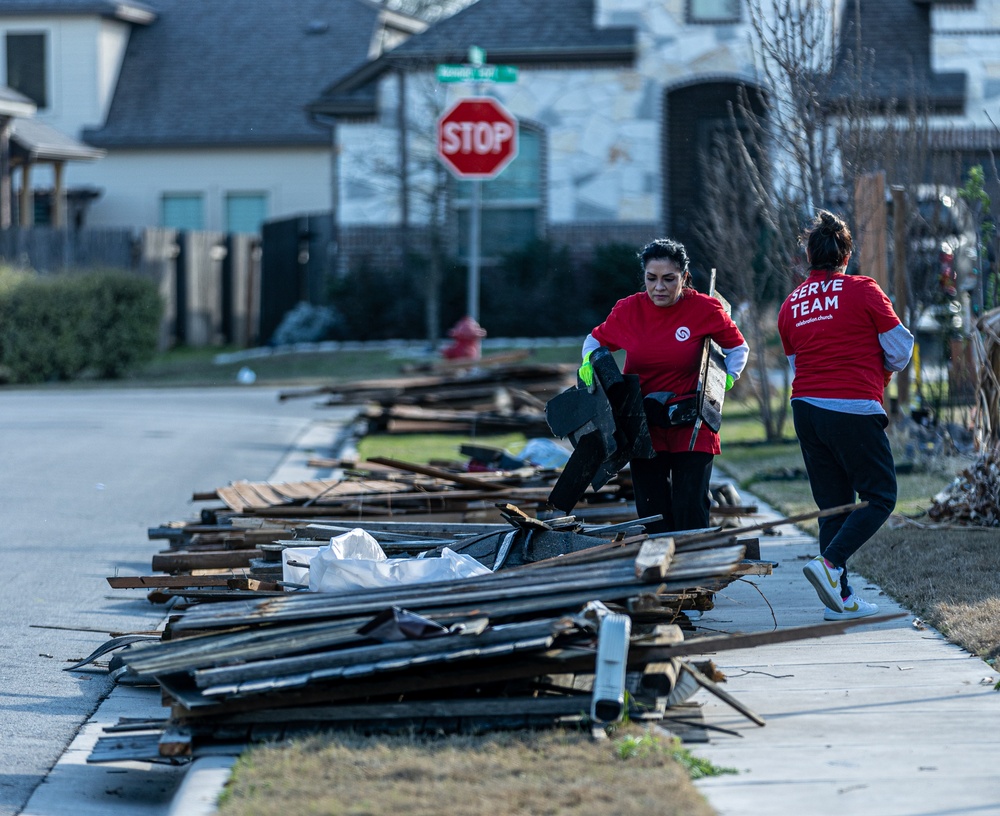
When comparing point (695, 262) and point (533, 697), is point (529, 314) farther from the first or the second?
point (533, 697)

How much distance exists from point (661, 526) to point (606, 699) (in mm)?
2583

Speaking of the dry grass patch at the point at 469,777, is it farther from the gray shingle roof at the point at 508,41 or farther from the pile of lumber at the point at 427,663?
the gray shingle roof at the point at 508,41

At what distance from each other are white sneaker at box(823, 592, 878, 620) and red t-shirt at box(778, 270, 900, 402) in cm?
100

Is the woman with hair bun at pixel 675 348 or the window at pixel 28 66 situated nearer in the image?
the woman with hair bun at pixel 675 348

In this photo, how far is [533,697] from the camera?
16.6 ft

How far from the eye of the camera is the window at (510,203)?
26.5 m

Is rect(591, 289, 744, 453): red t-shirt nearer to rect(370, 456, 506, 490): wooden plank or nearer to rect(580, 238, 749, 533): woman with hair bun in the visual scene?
rect(580, 238, 749, 533): woman with hair bun

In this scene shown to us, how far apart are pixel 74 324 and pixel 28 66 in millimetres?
15150

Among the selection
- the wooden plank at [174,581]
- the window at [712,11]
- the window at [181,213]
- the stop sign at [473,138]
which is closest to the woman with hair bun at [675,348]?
the wooden plank at [174,581]

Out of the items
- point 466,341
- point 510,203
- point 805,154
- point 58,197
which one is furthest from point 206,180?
point 805,154

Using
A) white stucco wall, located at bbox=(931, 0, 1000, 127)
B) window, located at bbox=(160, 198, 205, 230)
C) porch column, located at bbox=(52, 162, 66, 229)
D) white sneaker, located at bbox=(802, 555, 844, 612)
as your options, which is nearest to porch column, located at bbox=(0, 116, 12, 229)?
porch column, located at bbox=(52, 162, 66, 229)

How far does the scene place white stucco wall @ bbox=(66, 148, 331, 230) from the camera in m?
36.4

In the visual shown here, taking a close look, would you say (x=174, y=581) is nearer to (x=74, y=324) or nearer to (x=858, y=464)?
(x=858, y=464)

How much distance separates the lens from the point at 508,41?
1032 inches
